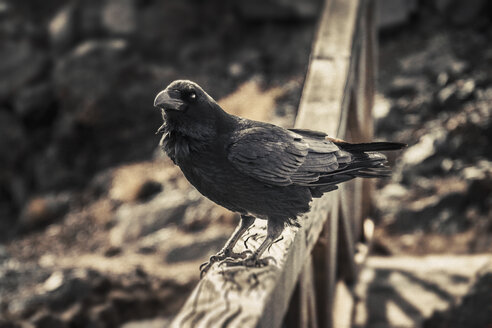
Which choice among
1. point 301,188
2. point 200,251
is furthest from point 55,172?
point 301,188

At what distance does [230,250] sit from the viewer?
1.95 metres

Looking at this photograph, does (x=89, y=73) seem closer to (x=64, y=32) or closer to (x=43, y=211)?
(x=64, y=32)

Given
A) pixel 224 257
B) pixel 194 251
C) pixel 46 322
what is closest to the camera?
pixel 224 257

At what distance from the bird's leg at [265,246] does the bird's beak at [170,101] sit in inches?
18.3

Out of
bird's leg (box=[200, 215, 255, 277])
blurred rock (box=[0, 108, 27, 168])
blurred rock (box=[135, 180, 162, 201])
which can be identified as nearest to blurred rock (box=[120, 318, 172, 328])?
bird's leg (box=[200, 215, 255, 277])

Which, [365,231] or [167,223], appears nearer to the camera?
[365,231]

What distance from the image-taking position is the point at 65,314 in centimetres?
392

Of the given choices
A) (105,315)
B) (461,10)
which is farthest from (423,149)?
(105,315)

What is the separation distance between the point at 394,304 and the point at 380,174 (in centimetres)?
205

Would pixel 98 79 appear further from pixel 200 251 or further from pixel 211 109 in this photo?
pixel 211 109

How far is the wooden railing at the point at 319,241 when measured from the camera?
1.62 m

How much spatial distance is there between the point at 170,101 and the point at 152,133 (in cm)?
712

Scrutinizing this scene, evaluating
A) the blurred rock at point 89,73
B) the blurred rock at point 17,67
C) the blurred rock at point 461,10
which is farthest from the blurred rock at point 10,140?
the blurred rock at point 461,10

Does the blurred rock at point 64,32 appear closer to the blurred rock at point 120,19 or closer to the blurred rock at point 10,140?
the blurred rock at point 120,19
